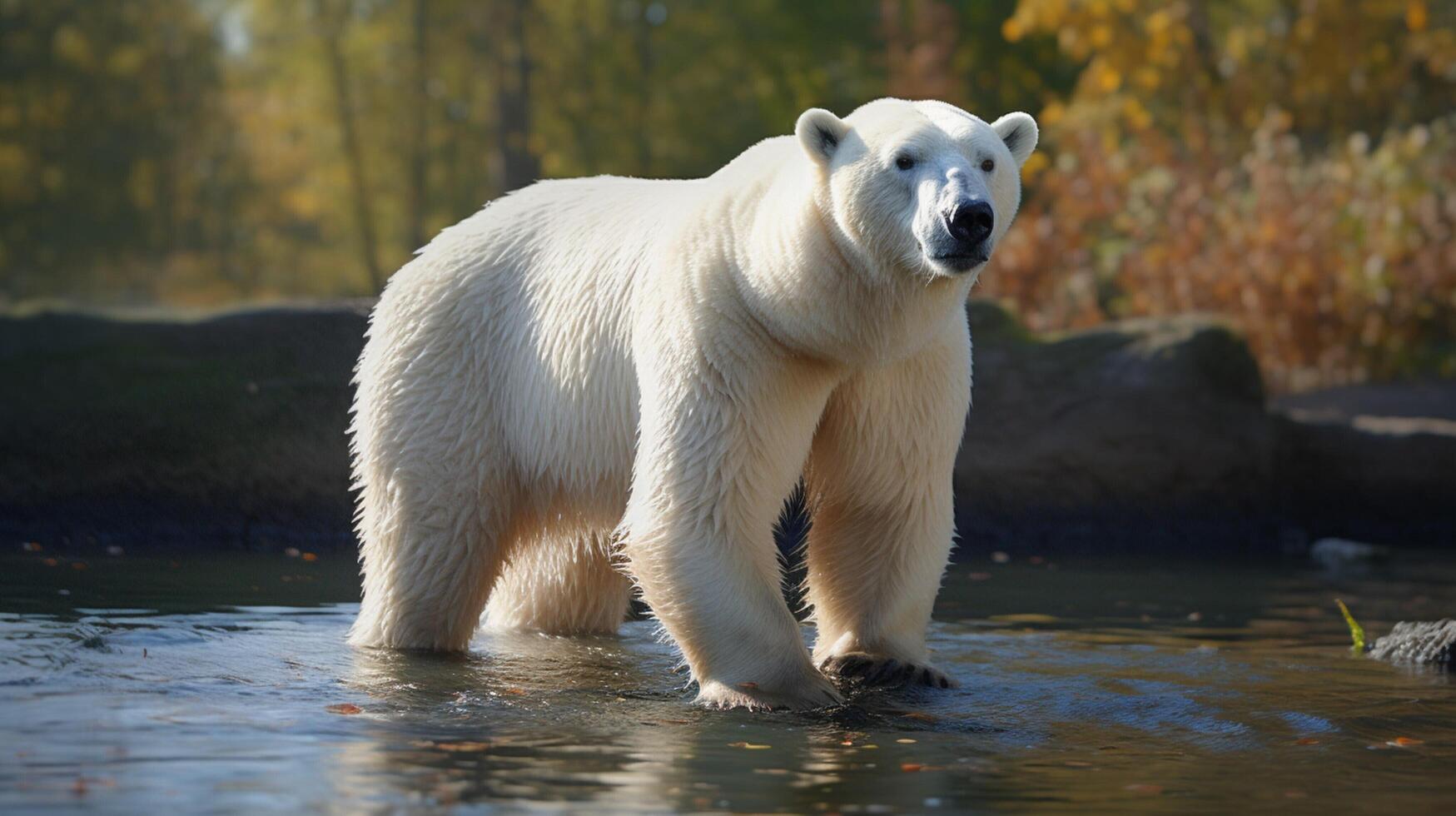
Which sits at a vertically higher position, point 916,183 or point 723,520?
point 916,183

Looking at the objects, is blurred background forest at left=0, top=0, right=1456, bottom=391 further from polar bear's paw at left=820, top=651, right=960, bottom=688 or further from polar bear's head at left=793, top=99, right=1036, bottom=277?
polar bear's head at left=793, top=99, right=1036, bottom=277

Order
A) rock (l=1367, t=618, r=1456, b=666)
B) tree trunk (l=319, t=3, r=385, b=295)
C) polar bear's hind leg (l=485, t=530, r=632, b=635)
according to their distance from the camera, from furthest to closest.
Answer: tree trunk (l=319, t=3, r=385, b=295) → polar bear's hind leg (l=485, t=530, r=632, b=635) → rock (l=1367, t=618, r=1456, b=666)

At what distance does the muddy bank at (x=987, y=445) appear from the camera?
8867 mm

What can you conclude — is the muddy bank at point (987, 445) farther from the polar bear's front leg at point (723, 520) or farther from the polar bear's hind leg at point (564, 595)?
the polar bear's front leg at point (723, 520)

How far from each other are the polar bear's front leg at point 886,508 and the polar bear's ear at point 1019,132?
0.54 m

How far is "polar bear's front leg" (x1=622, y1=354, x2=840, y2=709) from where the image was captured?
4.75 metres

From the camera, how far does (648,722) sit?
4602 mm

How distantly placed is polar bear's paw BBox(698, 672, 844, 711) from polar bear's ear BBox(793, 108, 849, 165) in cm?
127

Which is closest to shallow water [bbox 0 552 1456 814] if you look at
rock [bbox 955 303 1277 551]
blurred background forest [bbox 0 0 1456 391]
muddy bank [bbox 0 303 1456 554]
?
muddy bank [bbox 0 303 1456 554]

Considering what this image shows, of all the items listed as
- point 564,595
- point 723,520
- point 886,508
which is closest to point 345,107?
point 564,595

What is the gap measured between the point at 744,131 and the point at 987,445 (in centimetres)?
1586

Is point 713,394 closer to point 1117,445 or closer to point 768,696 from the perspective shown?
point 768,696

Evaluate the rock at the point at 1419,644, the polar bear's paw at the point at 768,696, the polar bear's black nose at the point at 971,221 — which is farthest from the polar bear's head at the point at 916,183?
the rock at the point at 1419,644

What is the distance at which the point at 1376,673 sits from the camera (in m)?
5.74
